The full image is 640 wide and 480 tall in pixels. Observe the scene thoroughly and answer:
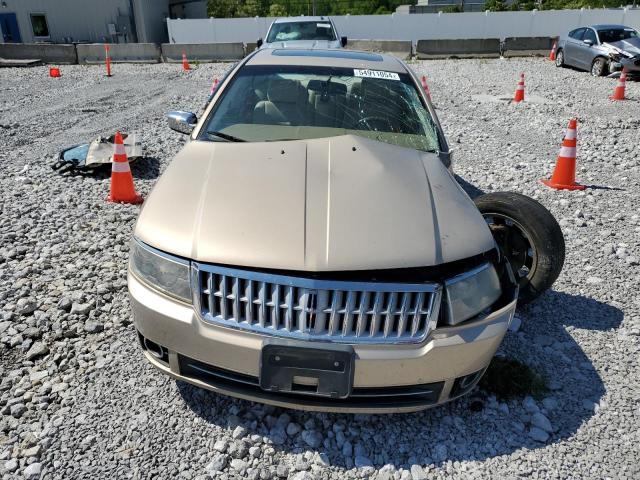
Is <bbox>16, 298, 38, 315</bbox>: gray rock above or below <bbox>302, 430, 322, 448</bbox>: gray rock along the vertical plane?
above

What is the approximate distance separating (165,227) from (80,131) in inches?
295

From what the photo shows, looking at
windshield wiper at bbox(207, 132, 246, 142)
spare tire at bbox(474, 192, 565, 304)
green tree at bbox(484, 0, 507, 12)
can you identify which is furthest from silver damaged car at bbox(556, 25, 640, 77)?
green tree at bbox(484, 0, 507, 12)

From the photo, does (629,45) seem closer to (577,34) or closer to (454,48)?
(577,34)

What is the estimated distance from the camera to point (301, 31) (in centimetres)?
1383

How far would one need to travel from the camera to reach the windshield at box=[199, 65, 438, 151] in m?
3.58

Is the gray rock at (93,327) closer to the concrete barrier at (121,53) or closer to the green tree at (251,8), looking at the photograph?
the concrete barrier at (121,53)

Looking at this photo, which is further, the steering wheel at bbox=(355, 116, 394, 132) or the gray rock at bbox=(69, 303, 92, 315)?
the steering wheel at bbox=(355, 116, 394, 132)

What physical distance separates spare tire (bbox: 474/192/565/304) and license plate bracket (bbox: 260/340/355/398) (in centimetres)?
182

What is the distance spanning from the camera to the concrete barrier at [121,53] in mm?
20453

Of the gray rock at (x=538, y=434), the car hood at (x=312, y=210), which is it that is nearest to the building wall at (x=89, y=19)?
the car hood at (x=312, y=210)

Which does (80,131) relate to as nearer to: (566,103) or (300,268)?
(300,268)

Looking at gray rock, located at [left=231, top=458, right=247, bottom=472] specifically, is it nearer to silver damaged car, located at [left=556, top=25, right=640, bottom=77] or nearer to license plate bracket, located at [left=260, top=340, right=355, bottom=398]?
license plate bracket, located at [left=260, top=340, right=355, bottom=398]

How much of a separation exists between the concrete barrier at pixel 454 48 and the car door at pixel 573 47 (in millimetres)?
4919

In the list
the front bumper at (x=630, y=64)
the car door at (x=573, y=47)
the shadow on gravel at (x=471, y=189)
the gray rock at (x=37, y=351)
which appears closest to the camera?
the gray rock at (x=37, y=351)
